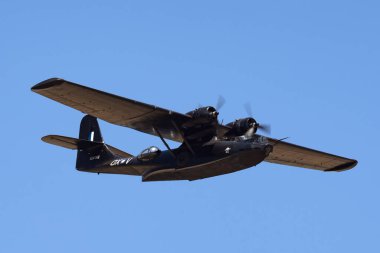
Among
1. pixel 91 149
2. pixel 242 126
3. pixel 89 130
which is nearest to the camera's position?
pixel 242 126

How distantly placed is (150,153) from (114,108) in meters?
2.43

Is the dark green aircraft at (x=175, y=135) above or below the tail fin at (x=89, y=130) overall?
below

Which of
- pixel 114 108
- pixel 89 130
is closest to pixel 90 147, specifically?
pixel 89 130

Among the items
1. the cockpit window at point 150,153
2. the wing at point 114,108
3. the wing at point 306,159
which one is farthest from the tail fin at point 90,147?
the wing at point 306,159

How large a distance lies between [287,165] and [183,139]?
840 centimetres

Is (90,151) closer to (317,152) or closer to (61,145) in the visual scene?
(61,145)

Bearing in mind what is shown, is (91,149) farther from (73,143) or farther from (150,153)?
(150,153)

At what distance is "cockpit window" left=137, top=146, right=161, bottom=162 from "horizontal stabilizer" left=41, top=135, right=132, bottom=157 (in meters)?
3.08

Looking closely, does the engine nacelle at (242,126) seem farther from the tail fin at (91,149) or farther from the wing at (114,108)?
the tail fin at (91,149)

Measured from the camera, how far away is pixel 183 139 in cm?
3095

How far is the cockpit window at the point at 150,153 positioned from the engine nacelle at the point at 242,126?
10.7 ft

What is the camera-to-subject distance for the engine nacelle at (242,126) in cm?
3152

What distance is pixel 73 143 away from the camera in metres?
35.4

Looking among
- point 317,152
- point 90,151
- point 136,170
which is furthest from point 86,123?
point 317,152
